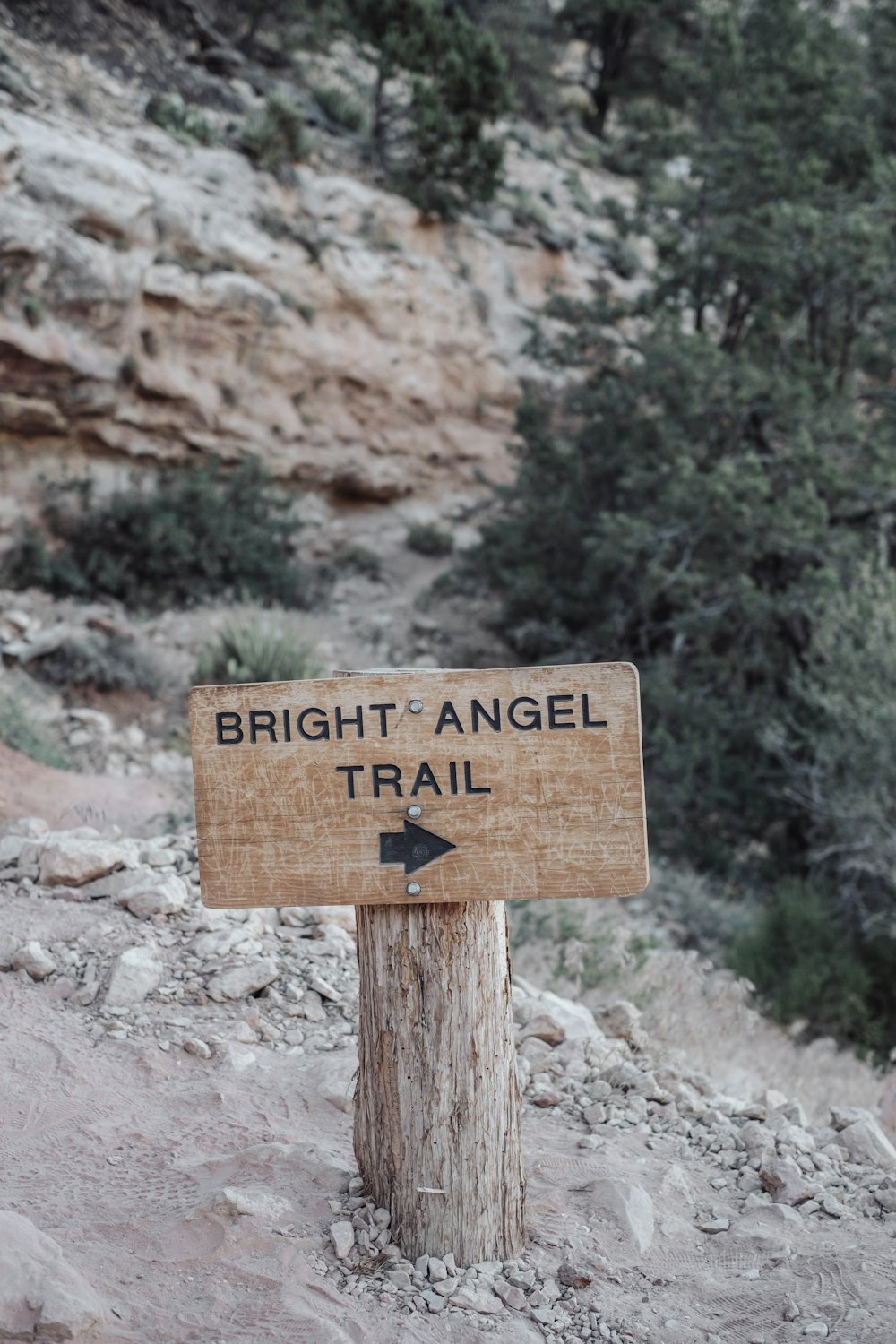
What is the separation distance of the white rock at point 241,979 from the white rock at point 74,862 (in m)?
0.73

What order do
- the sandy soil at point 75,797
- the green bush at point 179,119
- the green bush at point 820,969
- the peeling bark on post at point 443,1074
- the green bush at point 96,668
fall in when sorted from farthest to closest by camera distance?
the green bush at point 179,119
the green bush at point 96,668
the green bush at point 820,969
the sandy soil at point 75,797
the peeling bark on post at point 443,1074

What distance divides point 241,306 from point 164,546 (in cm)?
281

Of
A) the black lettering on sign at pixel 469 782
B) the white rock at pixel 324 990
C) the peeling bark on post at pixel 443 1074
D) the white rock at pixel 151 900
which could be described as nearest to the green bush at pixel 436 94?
the white rock at pixel 151 900

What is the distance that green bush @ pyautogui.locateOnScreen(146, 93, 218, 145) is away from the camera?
11.4m

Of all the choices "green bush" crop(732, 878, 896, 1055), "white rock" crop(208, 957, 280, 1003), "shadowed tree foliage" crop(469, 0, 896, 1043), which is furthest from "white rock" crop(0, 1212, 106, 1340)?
"shadowed tree foliage" crop(469, 0, 896, 1043)

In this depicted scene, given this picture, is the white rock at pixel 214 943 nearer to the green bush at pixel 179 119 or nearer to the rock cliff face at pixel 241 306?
the rock cliff face at pixel 241 306

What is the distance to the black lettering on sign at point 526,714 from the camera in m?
2.12

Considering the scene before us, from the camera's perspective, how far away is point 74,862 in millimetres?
3730

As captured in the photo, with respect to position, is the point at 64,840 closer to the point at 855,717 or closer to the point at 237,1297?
the point at 237,1297

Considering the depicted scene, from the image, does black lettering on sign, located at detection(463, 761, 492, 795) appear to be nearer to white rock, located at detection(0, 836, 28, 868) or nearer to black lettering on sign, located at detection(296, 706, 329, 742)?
black lettering on sign, located at detection(296, 706, 329, 742)

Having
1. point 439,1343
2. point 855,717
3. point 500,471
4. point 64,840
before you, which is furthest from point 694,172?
point 439,1343

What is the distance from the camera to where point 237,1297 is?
6.78 ft

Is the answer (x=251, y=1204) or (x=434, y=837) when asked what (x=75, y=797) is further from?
(x=434, y=837)

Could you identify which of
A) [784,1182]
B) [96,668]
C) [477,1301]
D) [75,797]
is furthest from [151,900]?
[96,668]
